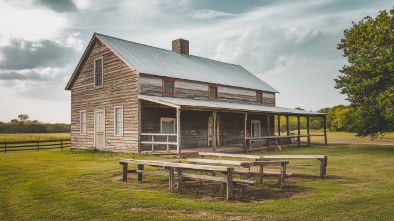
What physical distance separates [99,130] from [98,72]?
413 cm

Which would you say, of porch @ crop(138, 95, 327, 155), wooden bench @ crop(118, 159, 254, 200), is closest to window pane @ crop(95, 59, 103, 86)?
porch @ crop(138, 95, 327, 155)

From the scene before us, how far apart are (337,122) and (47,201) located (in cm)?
7136

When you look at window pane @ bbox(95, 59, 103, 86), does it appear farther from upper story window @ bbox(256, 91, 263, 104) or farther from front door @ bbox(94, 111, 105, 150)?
upper story window @ bbox(256, 91, 263, 104)

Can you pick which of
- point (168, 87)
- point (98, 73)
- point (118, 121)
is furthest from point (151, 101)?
point (98, 73)

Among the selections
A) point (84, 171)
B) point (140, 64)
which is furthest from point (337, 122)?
point (84, 171)

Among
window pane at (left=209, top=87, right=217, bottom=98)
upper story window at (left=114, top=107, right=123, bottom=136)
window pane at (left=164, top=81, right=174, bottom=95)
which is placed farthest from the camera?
window pane at (left=209, top=87, right=217, bottom=98)

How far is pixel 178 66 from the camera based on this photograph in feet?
87.7

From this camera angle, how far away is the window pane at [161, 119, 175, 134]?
23.2m

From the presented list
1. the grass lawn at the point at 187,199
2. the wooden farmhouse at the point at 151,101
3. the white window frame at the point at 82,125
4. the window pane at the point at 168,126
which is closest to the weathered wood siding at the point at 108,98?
the wooden farmhouse at the point at 151,101

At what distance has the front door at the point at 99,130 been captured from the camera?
2448cm

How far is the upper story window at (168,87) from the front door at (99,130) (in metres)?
4.64

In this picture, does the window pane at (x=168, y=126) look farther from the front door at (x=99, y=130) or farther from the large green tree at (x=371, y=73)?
the large green tree at (x=371, y=73)

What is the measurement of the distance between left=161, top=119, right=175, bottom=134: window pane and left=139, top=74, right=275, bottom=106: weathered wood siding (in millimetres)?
1830

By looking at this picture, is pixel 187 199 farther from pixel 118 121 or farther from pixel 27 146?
pixel 27 146
